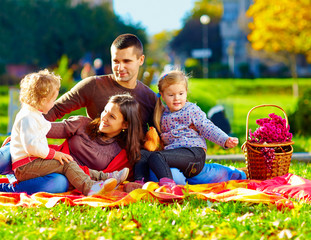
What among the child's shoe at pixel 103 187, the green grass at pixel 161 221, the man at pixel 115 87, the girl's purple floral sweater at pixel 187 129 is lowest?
the green grass at pixel 161 221

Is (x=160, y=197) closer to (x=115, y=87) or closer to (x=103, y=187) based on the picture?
(x=103, y=187)

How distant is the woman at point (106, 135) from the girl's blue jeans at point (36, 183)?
10.2 inches

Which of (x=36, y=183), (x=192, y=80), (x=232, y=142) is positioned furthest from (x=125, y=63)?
(x=192, y=80)

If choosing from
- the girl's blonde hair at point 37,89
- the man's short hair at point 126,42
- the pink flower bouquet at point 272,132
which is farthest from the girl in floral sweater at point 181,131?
the girl's blonde hair at point 37,89

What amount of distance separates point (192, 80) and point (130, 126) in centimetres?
2012

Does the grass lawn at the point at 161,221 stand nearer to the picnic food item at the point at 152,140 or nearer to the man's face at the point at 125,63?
the picnic food item at the point at 152,140

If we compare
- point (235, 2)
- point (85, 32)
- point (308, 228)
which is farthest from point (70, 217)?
point (235, 2)

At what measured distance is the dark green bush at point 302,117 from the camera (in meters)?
8.85

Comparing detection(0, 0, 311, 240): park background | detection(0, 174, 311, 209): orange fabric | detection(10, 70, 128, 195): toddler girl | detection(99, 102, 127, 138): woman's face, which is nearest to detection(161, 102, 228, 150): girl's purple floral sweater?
detection(99, 102, 127, 138): woman's face

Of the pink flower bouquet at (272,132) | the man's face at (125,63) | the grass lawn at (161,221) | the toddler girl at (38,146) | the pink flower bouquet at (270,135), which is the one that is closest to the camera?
the grass lawn at (161,221)

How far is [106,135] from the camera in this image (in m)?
4.66

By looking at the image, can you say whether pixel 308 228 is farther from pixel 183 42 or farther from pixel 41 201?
pixel 183 42

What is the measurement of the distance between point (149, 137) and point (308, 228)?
197 cm

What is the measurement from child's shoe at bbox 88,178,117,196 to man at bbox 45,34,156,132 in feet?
3.21
